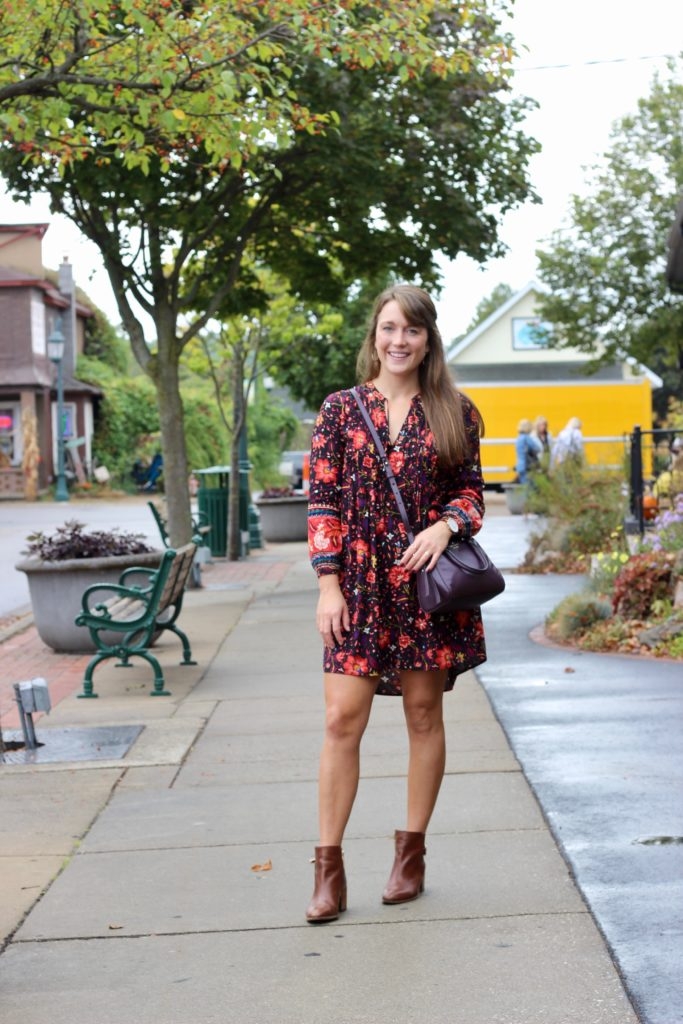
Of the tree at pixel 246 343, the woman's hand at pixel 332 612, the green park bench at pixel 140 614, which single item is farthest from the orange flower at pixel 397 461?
the tree at pixel 246 343

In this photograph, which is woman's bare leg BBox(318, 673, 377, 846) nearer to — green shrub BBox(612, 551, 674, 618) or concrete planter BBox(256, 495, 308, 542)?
green shrub BBox(612, 551, 674, 618)

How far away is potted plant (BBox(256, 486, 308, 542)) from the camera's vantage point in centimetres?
2609

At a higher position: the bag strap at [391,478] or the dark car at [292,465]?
the bag strap at [391,478]

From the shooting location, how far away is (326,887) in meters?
4.74

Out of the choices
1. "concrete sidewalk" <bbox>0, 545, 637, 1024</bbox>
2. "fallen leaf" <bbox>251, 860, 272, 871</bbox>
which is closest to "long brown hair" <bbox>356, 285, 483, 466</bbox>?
"concrete sidewalk" <bbox>0, 545, 637, 1024</bbox>

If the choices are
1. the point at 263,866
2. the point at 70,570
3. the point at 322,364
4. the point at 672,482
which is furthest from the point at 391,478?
the point at 322,364

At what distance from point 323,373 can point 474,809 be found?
29.7 metres

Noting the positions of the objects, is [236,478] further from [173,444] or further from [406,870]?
[406,870]

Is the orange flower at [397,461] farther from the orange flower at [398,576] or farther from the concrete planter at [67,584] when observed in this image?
the concrete planter at [67,584]

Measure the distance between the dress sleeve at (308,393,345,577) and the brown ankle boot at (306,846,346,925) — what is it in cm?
84

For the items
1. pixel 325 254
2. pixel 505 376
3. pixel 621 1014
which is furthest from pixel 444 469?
pixel 505 376

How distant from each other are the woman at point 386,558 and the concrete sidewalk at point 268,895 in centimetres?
31

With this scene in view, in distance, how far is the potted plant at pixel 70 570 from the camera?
37.0ft

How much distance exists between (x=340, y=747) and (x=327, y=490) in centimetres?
77
